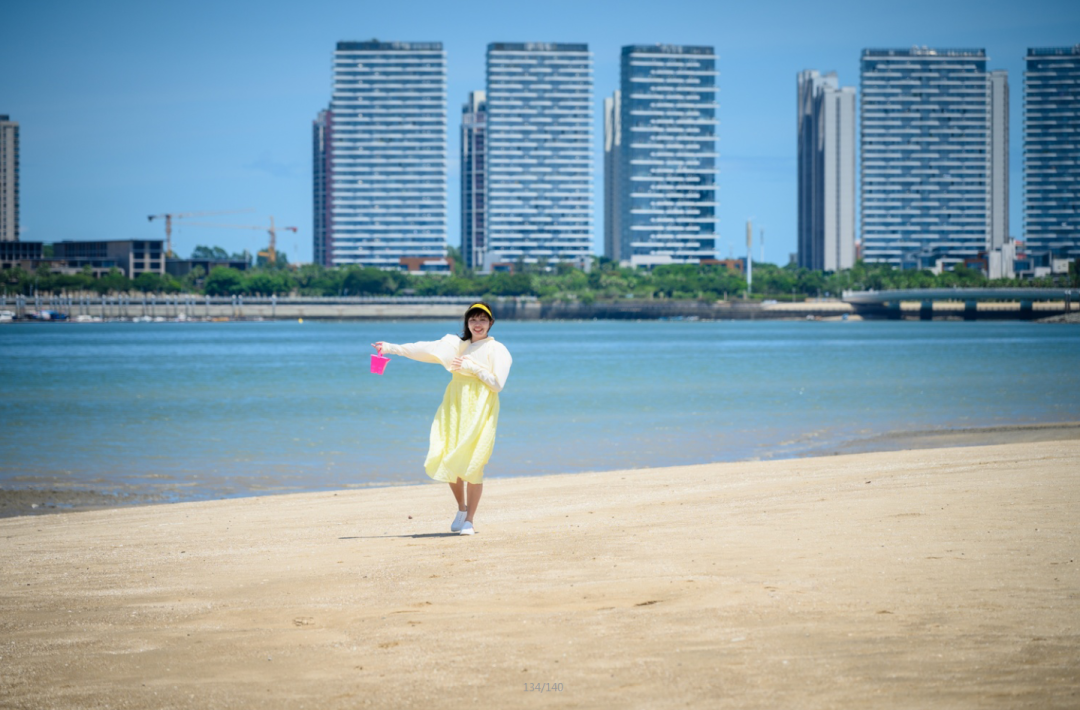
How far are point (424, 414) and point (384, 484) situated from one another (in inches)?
555

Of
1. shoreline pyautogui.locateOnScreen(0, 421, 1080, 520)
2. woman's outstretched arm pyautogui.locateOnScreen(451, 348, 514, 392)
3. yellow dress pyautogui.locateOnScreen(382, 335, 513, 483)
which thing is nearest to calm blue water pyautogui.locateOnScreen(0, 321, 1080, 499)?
shoreline pyautogui.locateOnScreen(0, 421, 1080, 520)

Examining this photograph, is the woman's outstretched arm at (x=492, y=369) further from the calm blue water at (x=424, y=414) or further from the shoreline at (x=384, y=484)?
the calm blue water at (x=424, y=414)

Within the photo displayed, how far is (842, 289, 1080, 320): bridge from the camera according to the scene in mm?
170625

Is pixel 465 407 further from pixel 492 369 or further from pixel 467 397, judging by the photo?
pixel 492 369

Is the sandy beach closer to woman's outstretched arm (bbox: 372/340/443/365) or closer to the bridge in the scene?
woman's outstretched arm (bbox: 372/340/443/365)

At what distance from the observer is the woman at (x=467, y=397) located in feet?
28.0

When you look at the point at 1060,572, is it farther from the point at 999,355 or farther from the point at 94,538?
the point at 999,355

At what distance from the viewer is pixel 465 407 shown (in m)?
8.67

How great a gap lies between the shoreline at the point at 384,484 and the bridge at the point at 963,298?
523ft

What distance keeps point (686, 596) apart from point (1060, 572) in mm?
2290


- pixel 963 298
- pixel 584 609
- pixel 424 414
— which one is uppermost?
pixel 963 298

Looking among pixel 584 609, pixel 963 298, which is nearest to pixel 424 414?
pixel 584 609

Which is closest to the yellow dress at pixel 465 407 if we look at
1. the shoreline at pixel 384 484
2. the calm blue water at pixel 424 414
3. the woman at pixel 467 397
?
the woman at pixel 467 397

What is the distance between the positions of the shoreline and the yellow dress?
718cm
